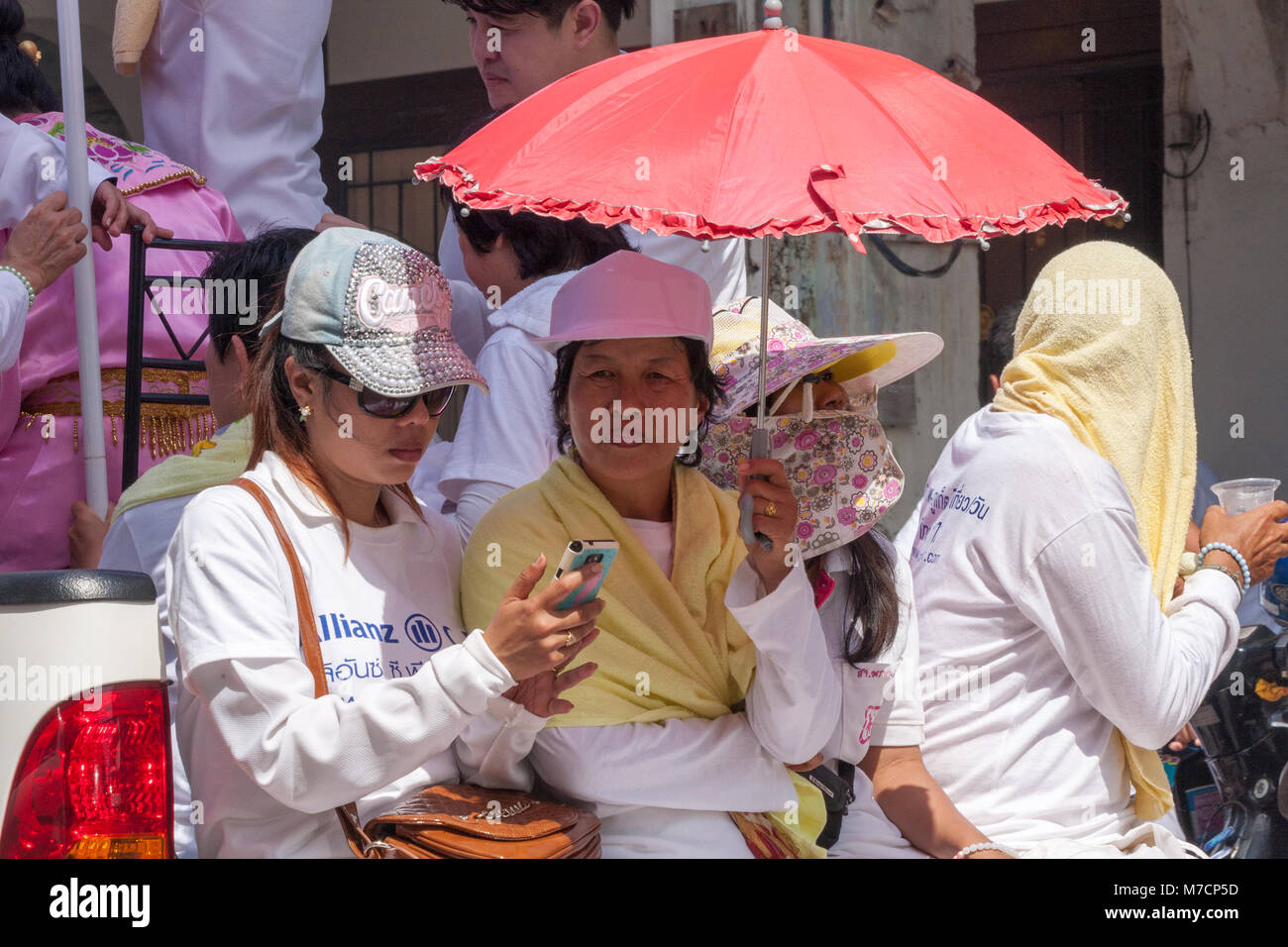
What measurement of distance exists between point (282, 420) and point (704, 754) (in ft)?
2.91

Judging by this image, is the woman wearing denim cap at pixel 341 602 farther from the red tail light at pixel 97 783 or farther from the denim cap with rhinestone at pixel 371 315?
the red tail light at pixel 97 783

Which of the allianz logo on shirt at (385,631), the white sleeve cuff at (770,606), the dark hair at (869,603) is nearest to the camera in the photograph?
the allianz logo on shirt at (385,631)

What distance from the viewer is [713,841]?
243 cm

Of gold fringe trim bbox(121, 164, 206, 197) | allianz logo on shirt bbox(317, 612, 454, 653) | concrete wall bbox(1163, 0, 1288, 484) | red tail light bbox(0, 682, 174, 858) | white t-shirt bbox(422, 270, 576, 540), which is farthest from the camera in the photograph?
concrete wall bbox(1163, 0, 1288, 484)

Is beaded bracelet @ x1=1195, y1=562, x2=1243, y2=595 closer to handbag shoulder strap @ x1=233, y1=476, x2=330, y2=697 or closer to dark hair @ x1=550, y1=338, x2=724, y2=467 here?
dark hair @ x1=550, y1=338, x2=724, y2=467

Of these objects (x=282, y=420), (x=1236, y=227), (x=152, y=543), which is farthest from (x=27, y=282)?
(x=1236, y=227)

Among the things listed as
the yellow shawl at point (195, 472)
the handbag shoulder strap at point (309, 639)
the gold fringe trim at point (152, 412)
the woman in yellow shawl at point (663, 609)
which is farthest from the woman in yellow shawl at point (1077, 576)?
the gold fringe trim at point (152, 412)

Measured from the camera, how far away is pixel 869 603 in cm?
274

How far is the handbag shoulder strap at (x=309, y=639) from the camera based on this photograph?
6.98 feet

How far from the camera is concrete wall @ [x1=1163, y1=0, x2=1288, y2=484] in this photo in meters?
5.01

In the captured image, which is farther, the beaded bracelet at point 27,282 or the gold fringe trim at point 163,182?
the gold fringe trim at point 163,182

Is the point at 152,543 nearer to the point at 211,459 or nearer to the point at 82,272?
the point at 211,459

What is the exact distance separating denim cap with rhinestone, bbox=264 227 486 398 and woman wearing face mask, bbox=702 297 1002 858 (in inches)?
26.7

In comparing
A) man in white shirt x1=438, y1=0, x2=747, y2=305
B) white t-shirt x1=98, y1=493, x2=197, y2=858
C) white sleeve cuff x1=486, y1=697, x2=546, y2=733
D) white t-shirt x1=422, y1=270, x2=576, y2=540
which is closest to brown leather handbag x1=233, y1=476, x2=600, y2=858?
white sleeve cuff x1=486, y1=697, x2=546, y2=733
